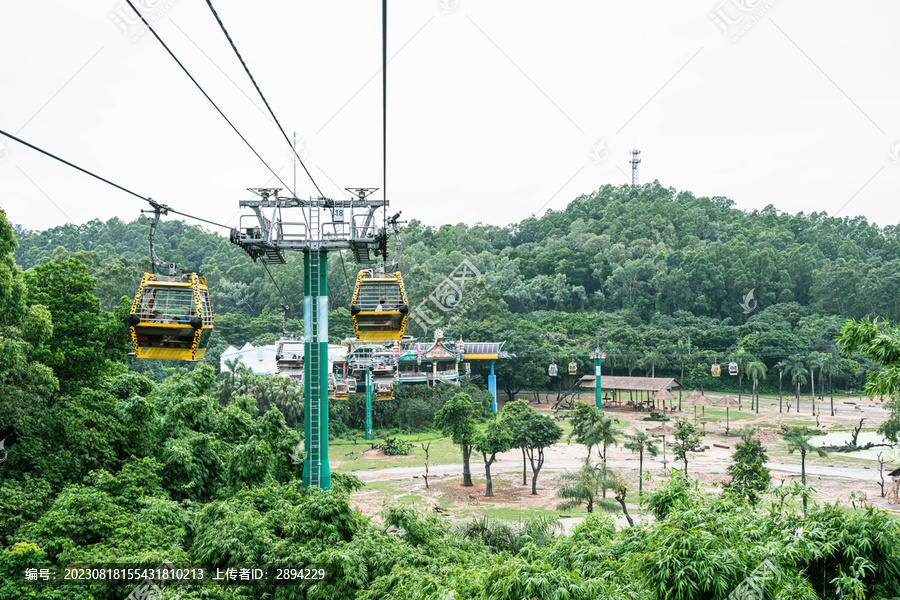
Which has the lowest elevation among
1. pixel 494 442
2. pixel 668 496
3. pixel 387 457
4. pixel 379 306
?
pixel 387 457

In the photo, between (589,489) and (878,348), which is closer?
(878,348)

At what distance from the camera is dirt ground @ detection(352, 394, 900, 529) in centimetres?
2078

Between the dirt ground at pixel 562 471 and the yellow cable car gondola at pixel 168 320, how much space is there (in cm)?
963

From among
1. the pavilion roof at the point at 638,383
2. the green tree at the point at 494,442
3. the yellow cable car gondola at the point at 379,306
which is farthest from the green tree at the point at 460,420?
the pavilion roof at the point at 638,383

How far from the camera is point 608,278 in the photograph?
66.8m

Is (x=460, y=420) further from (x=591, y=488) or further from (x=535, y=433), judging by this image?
(x=591, y=488)

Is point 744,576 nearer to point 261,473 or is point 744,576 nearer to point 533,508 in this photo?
point 261,473

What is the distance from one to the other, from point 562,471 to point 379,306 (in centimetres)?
1769

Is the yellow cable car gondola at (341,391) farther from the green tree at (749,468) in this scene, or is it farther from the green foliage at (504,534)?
the green foliage at (504,534)

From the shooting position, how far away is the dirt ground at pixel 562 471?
20.8m

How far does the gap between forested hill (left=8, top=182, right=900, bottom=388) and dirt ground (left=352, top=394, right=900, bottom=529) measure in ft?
50.9

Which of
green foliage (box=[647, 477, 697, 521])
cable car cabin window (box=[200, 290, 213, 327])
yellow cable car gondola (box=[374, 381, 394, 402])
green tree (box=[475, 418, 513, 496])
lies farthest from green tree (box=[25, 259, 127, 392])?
yellow cable car gondola (box=[374, 381, 394, 402])

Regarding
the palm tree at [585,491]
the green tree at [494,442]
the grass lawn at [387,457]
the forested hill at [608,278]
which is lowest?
the grass lawn at [387,457]

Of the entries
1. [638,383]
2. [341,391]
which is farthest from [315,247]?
[638,383]
